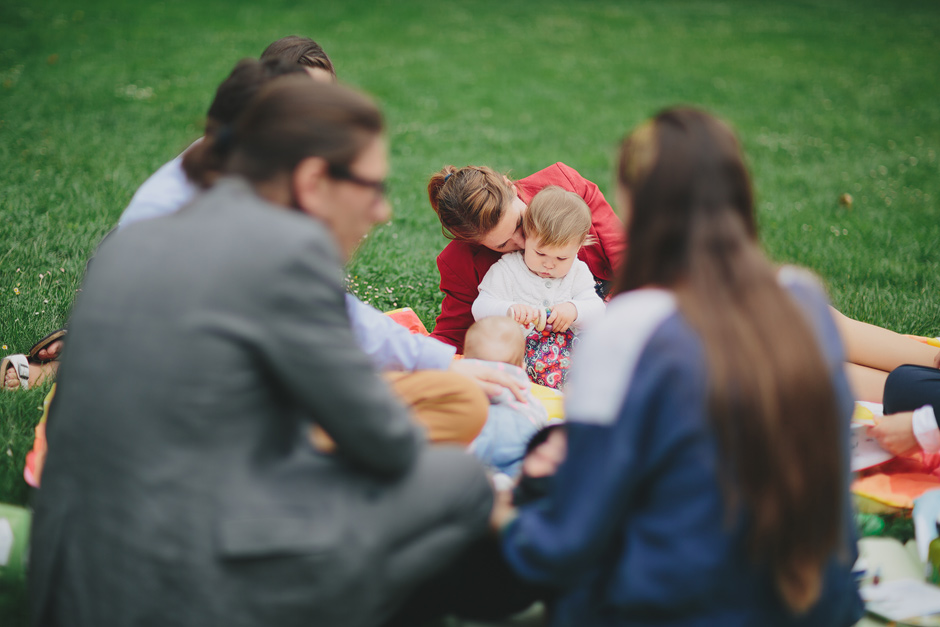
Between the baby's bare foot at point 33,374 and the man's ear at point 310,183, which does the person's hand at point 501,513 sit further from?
the baby's bare foot at point 33,374

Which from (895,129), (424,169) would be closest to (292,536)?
(424,169)

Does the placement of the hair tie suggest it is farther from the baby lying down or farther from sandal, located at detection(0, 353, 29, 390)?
sandal, located at detection(0, 353, 29, 390)

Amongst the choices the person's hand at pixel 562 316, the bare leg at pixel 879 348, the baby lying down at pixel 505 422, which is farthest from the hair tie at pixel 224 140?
the bare leg at pixel 879 348

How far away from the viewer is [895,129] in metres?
9.37

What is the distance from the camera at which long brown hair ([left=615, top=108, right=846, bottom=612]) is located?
4.59 ft

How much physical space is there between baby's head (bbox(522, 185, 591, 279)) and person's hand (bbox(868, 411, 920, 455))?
4.89ft

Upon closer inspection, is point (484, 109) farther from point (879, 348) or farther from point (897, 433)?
point (897, 433)

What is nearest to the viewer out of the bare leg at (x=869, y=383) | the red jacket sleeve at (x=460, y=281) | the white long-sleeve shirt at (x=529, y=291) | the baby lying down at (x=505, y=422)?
the baby lying down at (x=505, y=422)

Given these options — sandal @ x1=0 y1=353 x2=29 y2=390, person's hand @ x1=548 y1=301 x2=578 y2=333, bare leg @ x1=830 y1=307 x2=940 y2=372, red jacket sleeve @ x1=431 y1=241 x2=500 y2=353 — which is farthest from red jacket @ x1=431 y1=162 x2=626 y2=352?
sandal @ x1=0 y1=353 x2=29 y2=390

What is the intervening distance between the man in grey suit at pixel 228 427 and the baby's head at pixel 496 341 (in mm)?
1533

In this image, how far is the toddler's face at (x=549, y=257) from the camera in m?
3.53

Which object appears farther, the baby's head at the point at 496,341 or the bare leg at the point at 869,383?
the bare leg at the point at 869,383

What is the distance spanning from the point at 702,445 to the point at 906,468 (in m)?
2.09

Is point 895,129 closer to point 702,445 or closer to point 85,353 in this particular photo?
point 702,445
